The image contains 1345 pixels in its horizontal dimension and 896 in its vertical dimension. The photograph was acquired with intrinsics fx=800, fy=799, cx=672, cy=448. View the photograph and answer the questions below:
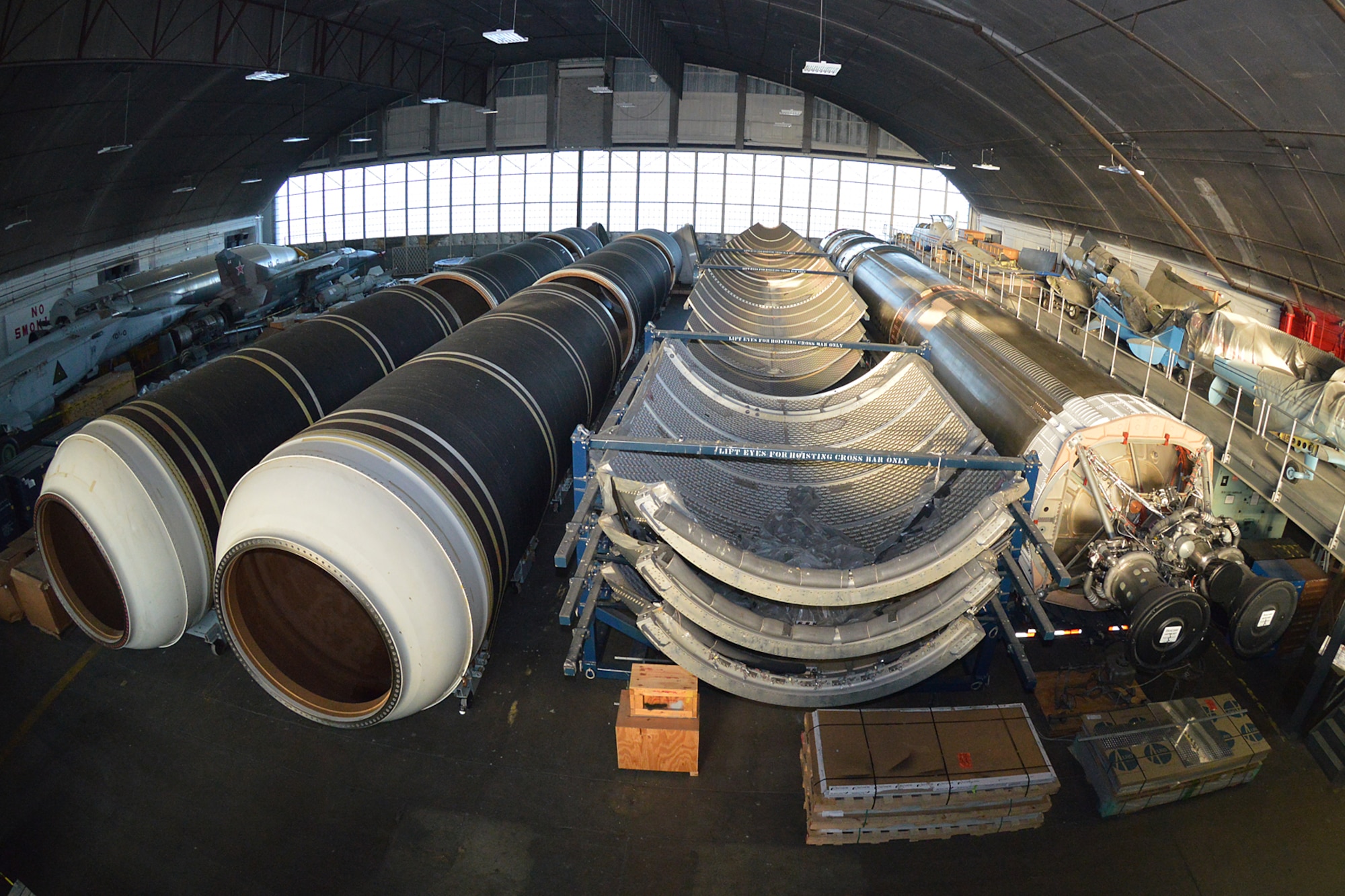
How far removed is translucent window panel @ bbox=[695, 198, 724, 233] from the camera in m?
31.2

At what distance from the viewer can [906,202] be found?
102 ft

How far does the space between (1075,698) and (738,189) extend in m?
27.0

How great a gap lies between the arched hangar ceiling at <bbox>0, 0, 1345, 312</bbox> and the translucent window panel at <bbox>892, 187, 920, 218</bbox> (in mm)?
2940

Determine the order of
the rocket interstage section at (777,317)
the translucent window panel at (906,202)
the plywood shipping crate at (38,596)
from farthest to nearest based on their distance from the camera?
the translucent window panel at (906,202), the rocket interstage section at (777,317), the plywood shipping crate at (38,596)

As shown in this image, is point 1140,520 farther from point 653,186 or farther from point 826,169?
point 653,186

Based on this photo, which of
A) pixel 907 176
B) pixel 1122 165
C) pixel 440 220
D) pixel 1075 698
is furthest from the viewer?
pixel 440 220

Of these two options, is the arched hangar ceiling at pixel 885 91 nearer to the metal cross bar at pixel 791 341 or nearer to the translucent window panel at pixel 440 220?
the translucent window panel at pixel 440 220

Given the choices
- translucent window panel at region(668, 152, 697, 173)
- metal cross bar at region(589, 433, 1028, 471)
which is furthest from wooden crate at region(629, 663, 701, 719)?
translucent window panel at region(668, 152, 697, 173)

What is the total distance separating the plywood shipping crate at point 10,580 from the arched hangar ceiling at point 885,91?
7804 millimetres

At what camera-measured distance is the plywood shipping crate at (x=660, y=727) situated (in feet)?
19.9

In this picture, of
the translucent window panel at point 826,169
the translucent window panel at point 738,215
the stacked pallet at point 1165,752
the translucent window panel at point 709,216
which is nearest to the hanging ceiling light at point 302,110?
the translucent window panel at point 709,216

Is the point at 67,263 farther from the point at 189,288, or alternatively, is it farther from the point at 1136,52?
the point at 1136,52

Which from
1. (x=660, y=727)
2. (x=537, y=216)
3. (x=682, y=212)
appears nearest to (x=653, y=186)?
(x=682, y=212)

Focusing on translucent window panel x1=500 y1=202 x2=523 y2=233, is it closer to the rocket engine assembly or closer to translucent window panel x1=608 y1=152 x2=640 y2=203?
translucent window panel x1=608 y1=152 x2=640 y2=203
